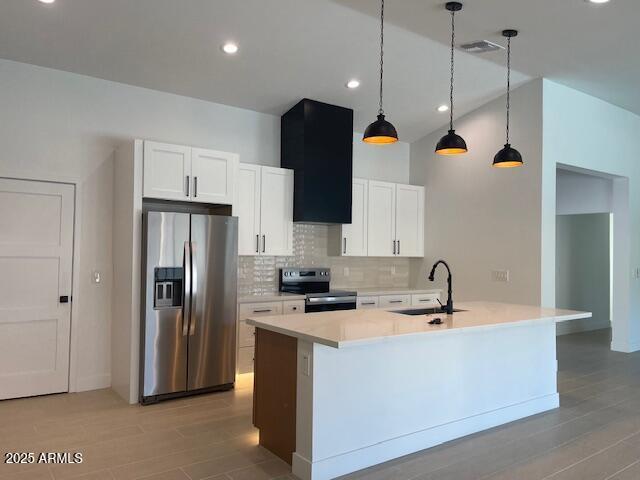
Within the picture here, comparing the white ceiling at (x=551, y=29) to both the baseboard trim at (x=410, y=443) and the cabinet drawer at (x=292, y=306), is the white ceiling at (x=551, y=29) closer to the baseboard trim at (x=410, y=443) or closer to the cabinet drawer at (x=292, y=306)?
the cabinet drawer at (x=292, y=306)

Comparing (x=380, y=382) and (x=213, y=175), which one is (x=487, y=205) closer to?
(x=213, y=175)

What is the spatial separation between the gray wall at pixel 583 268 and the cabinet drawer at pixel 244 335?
5552 millimetres

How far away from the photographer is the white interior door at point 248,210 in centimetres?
542

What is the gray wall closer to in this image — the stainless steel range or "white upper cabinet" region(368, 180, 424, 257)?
"white upper cabinet" region(368, 180, 424, 257)

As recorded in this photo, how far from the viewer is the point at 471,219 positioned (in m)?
6.48

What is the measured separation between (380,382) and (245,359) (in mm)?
2268

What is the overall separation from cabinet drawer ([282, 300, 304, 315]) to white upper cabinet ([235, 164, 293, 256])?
1.98 feet

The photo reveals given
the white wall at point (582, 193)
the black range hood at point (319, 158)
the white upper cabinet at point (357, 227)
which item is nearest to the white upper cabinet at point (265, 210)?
the black range hood at point (319, 158)

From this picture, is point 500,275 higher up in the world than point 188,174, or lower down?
lower down

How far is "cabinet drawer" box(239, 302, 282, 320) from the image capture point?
5.14m

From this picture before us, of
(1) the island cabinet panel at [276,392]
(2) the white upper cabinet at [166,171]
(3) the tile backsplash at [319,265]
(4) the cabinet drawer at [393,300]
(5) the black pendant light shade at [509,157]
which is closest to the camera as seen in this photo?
(1) the island cabinet panel at [276,392]

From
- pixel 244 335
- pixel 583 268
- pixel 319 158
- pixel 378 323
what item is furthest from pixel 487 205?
pixel 583 268

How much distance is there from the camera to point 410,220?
7000 mm

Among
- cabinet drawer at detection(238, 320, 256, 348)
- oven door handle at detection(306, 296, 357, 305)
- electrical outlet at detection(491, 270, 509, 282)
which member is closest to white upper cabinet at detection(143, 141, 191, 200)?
cabinet drawer at detection(238, 320, 256, 348)
